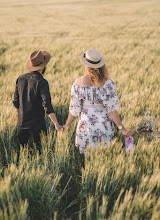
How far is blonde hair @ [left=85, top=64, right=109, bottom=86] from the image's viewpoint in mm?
1631

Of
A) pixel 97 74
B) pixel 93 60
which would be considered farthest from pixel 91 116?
pixel 93 60

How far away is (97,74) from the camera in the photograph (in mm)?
1645

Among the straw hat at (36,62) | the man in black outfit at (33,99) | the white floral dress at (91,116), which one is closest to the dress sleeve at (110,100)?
the white floral dress at (91,116)

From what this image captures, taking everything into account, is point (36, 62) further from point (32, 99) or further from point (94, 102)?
point (94, 102)

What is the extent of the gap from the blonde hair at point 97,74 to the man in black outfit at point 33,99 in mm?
415

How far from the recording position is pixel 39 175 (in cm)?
121

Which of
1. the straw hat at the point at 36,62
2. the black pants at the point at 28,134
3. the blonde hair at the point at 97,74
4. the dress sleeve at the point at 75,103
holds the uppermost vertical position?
the straw hat at the point at 36,62

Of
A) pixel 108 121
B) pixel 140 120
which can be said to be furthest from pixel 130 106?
pixel 108 121

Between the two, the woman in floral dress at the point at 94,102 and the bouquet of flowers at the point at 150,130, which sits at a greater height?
the woman in floral dress at the point at 94,102

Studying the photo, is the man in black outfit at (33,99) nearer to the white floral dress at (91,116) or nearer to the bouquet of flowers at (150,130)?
the white floral dress at (91,116)

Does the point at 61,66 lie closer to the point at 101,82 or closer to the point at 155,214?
the point at 101,82

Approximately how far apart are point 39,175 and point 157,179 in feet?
2.43

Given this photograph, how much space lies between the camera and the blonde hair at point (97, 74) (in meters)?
1.63

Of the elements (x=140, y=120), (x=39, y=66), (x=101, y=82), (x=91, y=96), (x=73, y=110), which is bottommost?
(x=140, y=120)
